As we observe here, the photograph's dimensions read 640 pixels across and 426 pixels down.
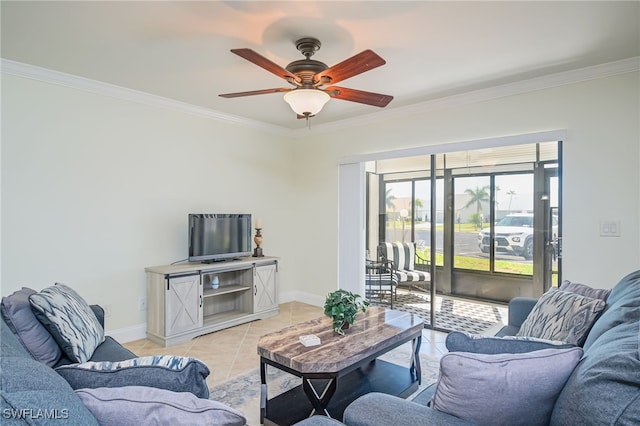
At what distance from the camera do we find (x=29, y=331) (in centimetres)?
173

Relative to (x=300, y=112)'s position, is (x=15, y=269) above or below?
below

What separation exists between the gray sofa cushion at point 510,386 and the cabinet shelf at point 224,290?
10.6 feet

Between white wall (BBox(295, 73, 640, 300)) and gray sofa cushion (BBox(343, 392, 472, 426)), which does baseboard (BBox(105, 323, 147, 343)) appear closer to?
gray sofa cushion (BBox(343, 392, 472, 426))

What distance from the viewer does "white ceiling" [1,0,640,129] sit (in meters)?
2.15

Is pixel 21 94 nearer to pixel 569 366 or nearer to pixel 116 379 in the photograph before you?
pixel 116 379

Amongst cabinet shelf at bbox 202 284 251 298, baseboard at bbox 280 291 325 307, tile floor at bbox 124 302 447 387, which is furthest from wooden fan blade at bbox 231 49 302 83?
baseboard at bbox 280 291 325 307

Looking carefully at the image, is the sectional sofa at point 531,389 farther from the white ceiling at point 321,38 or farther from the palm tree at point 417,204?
the palm tree at point 417,204

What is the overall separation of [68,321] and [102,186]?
1.98 meters

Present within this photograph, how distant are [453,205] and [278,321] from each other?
267cm

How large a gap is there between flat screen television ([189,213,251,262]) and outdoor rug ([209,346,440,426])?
1.53 metres

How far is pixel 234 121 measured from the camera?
459 centimetres

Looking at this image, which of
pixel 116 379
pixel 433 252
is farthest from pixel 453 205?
pixel 116 379

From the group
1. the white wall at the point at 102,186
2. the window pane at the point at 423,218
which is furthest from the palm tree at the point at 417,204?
the white wall at the point at 102,186

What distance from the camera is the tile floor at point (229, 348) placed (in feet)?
10.00
